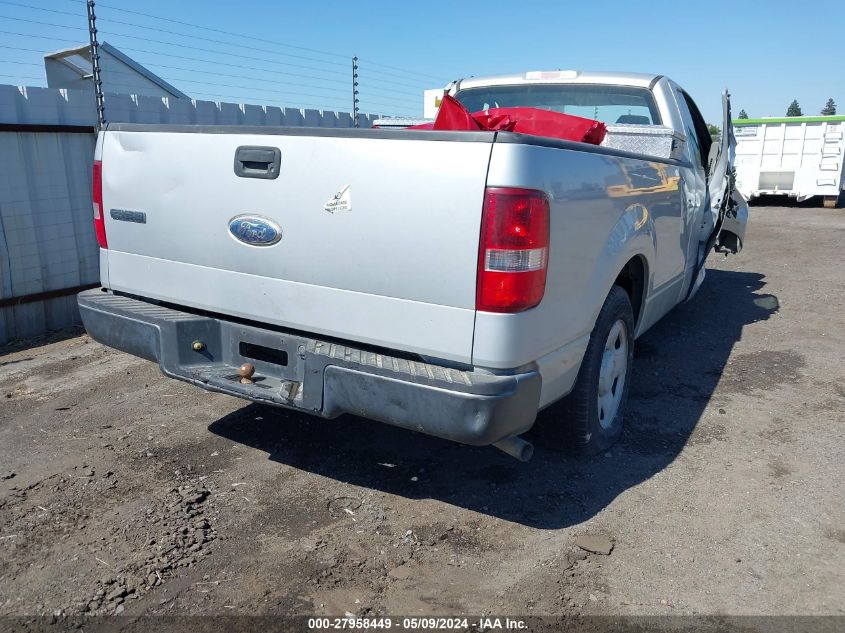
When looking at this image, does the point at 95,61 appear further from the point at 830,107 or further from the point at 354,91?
the point at 830,107

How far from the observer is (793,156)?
687 inches

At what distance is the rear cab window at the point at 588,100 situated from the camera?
191 inches

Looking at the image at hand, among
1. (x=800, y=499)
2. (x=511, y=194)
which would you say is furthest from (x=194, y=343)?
(x=800, y=499)

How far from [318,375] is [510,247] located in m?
0.95

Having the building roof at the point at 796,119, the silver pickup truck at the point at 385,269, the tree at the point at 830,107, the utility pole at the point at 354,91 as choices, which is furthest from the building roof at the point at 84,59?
the tree at the point at 830,107

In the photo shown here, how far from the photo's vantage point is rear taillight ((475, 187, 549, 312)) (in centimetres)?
251

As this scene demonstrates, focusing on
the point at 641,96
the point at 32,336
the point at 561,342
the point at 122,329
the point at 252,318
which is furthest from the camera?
the point at 32,336

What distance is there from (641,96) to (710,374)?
2.09 m

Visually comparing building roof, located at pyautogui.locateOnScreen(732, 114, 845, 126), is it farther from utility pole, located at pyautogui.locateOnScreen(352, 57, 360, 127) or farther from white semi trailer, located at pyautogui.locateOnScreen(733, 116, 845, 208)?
utility pole, located at pyautogui.locateOnScreen(352, 57, 360, 127)

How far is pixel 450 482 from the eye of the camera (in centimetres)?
347

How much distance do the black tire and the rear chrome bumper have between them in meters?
0.64

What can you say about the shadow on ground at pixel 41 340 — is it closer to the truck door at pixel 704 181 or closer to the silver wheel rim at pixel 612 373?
the silver wheel rim at pixel 612 373

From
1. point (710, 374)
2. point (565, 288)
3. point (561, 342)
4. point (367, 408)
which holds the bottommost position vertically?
point (710, 374)

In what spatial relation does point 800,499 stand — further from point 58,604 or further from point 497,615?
point 58,604
